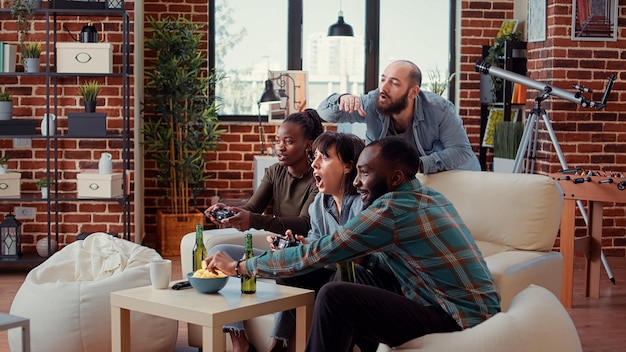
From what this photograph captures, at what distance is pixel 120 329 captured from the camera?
3162mm

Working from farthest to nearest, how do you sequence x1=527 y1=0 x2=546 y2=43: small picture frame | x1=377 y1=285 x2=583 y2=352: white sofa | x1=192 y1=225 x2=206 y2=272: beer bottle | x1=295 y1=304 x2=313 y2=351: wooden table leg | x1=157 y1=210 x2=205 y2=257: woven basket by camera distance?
x1=157 y1=210 x2=205 y2=257: woven basket < x1=527 y1=0 x2=546 y2=43: small picture frame < x1=192 y1=225 x2=206 y2=272: beer bottle < x1=295 y1=304 x2=313 y2=351: wooden table leg < x1=377 y1=285 x2=583 y2=352: white sofa

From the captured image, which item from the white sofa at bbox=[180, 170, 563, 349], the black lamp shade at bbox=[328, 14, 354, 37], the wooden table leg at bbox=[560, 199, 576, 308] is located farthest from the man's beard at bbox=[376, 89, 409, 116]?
the black lamp shade at bbox=[328, 14, 354, 37]

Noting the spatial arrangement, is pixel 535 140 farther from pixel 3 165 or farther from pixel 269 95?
pixel 3 165

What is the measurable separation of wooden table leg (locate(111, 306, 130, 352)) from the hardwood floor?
88 centimetres

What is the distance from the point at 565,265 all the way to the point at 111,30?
11.1 ft

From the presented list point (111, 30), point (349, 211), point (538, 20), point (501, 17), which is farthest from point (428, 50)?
point (349, 211)

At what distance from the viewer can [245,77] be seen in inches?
299

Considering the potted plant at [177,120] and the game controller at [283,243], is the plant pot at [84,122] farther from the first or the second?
the game controller at [283,243]

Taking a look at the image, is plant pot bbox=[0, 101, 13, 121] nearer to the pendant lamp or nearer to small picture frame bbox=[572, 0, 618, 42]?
the pendant lamp

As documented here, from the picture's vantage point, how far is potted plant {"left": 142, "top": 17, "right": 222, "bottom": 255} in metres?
6.81

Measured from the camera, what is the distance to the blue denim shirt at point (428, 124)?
414 centimetres

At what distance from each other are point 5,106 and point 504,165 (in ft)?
11.8

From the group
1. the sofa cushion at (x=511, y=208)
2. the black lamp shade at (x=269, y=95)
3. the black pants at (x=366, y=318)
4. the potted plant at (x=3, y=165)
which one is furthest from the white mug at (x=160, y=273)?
the black lamp shade at (x=269, y=95)

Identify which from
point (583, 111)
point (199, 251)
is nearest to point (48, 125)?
point (199, 251)
